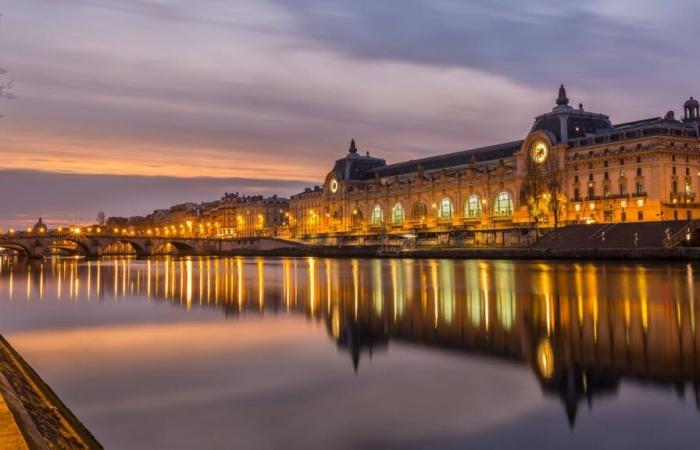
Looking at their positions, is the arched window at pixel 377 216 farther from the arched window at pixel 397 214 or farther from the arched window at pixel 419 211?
the arched window at pixel 419 211

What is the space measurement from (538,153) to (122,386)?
334ft

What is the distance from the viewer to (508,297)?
97.3ft

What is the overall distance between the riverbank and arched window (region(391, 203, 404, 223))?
425 feet

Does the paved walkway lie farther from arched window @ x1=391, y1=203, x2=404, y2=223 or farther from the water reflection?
arched window @ x1=391, y1=203, x2=404, y2=223

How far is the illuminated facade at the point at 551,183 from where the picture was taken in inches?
3588

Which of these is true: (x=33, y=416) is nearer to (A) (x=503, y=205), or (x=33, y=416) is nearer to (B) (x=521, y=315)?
(B) (x=521, y=315)

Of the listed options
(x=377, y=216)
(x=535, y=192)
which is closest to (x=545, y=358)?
(x=535, y=192)

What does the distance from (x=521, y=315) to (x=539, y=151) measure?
89.8 metres

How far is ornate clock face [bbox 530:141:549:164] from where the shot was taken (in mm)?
106688

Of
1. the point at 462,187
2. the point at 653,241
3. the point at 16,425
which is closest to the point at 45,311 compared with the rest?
the point at 16,425

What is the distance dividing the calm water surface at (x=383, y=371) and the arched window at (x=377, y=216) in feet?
394

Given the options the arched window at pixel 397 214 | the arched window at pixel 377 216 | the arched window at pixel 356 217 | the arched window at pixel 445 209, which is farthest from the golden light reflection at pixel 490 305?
the arched window at pixel 356 217

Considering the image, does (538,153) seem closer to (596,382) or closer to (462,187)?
(462,187)

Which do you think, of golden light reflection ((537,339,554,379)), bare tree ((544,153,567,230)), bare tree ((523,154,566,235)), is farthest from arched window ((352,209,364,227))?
golden light reflection ((537,339,554,379))
